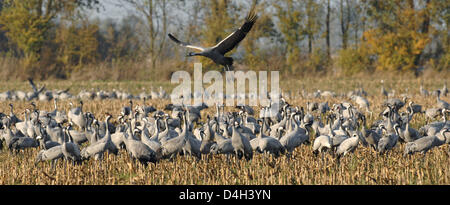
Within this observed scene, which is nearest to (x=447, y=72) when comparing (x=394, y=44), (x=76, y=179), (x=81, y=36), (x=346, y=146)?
(x=394, y=44)

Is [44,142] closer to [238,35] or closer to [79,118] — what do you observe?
[79,118]

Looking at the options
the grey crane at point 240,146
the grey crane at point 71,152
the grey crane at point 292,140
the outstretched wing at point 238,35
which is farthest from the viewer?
the outstretched wing at point 238,35

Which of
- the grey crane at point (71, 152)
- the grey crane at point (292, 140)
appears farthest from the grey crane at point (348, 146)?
the grey crane at point (71, 152)

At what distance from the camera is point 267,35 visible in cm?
3816

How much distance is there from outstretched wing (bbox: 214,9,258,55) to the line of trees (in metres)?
19.6

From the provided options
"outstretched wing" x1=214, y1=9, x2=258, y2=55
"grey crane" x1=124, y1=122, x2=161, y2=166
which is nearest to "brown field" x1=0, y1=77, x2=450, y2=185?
"grey crane" x1=124, y1=122, x2=161, y2=166

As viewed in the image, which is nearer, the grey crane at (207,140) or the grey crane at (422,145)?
the grey crane at (422,145)

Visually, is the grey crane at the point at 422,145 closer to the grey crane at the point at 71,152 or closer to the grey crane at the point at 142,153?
the grey crane at the point at 142,153

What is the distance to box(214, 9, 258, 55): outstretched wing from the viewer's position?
41.6 ft

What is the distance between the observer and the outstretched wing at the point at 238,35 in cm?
1267

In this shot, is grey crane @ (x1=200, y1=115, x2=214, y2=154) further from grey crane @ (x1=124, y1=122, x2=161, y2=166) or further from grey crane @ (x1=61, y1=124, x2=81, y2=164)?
grey crane @ (x1=61, y1=124, x2=81, y2=164)

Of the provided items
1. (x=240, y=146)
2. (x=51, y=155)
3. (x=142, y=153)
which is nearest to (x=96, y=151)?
(x=51, y=155)

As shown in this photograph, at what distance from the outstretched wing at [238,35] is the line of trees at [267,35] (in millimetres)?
19562

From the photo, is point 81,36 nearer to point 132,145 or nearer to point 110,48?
point 110,48
